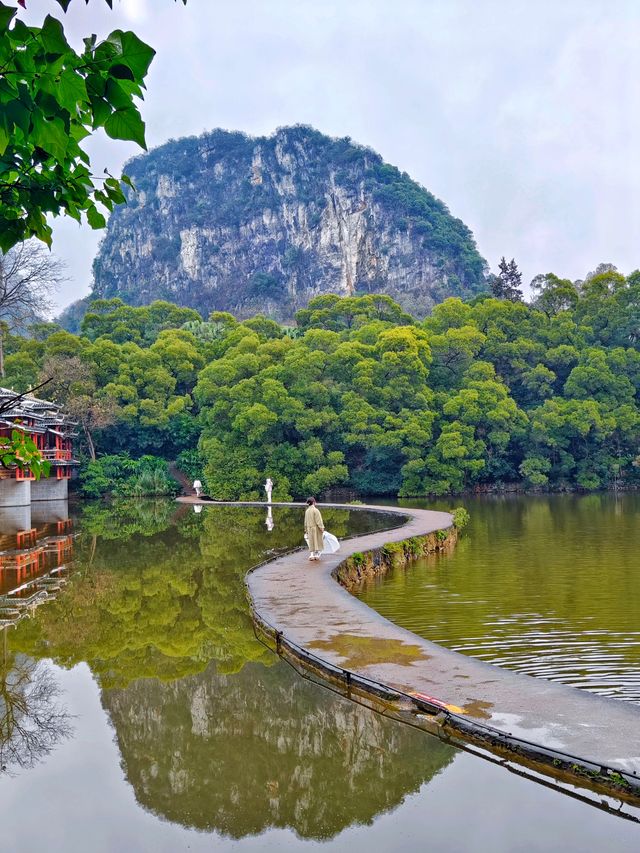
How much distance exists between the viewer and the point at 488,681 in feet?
18.6

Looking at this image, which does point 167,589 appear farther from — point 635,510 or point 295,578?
point 635,510

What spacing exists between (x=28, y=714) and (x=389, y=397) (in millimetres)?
29982

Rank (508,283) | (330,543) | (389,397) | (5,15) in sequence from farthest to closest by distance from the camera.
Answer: (508,283) → (389,397) → (330,543) → (5,15)

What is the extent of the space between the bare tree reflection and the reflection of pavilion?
203cm

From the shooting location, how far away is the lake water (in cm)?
372

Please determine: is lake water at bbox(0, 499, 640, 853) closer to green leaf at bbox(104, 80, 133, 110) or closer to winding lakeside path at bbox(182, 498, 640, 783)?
winding lakeside path at bbox(182, 498, 640, 783)

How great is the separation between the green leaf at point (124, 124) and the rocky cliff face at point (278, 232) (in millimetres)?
80219

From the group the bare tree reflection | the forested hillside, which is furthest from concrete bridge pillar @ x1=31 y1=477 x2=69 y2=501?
the bare tree reflection

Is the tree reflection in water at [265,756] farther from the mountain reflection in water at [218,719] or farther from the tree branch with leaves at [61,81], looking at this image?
the tree branch with leaves at [61,81]

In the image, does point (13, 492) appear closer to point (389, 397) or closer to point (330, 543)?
point (389, 397)

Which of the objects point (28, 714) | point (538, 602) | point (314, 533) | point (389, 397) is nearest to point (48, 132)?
point (28, 714)

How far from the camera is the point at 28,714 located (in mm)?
5824

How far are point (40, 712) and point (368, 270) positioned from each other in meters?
87.8

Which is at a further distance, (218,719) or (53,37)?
(218,719)
